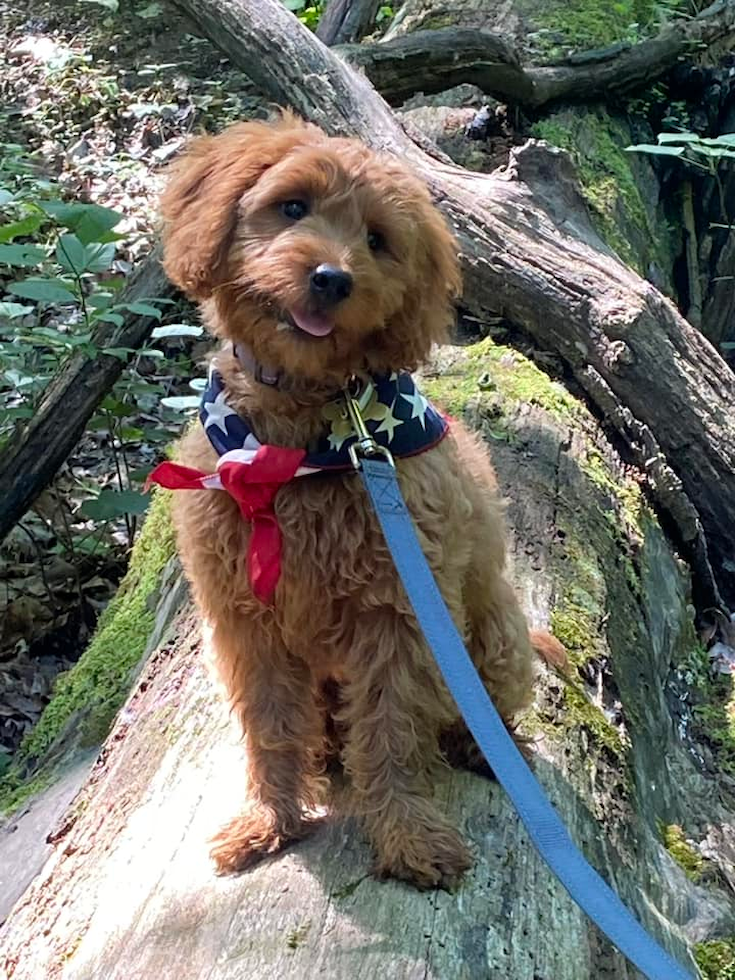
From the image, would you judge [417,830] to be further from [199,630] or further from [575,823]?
[199,630]

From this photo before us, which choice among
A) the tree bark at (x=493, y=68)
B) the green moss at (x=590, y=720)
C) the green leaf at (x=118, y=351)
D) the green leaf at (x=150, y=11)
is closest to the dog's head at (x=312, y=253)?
the green moss at (x=590, y=720)

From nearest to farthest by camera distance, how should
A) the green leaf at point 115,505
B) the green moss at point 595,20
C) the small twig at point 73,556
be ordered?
the green leaf at point 115,505 < the small twig at point 73,556 < the green moss at point 595,20

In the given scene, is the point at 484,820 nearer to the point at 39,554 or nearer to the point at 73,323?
the point at 39,554

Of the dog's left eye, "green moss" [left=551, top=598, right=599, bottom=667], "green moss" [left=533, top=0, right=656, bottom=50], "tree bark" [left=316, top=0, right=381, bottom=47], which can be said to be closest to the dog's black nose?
the dog's left eye

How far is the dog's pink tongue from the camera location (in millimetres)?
2771

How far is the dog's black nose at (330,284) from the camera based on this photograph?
8.85 ft

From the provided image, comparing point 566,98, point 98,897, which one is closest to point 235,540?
point 98,897

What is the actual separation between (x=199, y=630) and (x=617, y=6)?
22.8 ft

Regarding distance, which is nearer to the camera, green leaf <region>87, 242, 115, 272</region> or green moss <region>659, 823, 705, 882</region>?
green moss <region>659, 823, 705, 882</region>

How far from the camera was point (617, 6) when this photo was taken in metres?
8.97

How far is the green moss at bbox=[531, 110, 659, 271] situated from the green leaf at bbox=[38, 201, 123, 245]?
3.02 m

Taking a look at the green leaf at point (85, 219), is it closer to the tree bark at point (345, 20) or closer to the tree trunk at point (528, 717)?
the tree trunk at point (528, 717)

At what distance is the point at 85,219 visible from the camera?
199 inches

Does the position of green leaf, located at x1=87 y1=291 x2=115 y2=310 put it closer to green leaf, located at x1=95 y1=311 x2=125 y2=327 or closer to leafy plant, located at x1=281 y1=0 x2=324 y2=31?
green leaf, located at x1=95 y1=311 x2=125 y2=327
